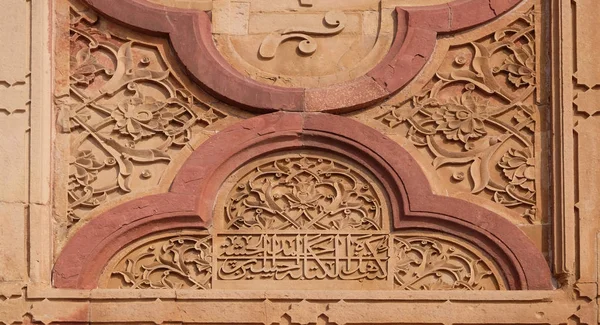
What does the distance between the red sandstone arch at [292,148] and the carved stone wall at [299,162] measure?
0.04ft

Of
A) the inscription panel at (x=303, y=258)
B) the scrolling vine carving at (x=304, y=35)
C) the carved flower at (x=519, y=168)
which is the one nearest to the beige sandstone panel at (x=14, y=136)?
the inscription panel at (x=303, y=258)

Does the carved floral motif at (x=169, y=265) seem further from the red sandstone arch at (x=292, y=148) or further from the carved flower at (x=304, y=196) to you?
the carved flower at (x=304, y=196)

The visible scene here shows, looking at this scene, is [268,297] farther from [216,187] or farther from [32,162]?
[32,162]

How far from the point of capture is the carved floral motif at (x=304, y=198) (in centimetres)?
1069

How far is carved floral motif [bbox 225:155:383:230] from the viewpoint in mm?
10688

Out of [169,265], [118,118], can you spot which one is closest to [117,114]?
[118,118]

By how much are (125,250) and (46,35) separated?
159 cm

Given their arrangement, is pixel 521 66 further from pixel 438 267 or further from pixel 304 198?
pixel 304 198

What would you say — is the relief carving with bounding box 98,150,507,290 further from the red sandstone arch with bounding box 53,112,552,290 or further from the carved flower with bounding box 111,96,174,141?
the carved flower with bounding box 111,96,174,141

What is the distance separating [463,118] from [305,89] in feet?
3.59

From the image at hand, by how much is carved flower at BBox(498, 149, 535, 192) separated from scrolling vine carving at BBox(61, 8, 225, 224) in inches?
77.2

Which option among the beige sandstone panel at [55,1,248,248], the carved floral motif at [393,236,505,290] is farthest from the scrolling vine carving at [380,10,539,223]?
the beige sandstone panel at [55,1,248,248]

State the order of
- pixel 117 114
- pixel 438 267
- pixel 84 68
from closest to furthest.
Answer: pixel 438 267
pixel 117 114
pixel 84 68

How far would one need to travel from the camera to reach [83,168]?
35.5ft
